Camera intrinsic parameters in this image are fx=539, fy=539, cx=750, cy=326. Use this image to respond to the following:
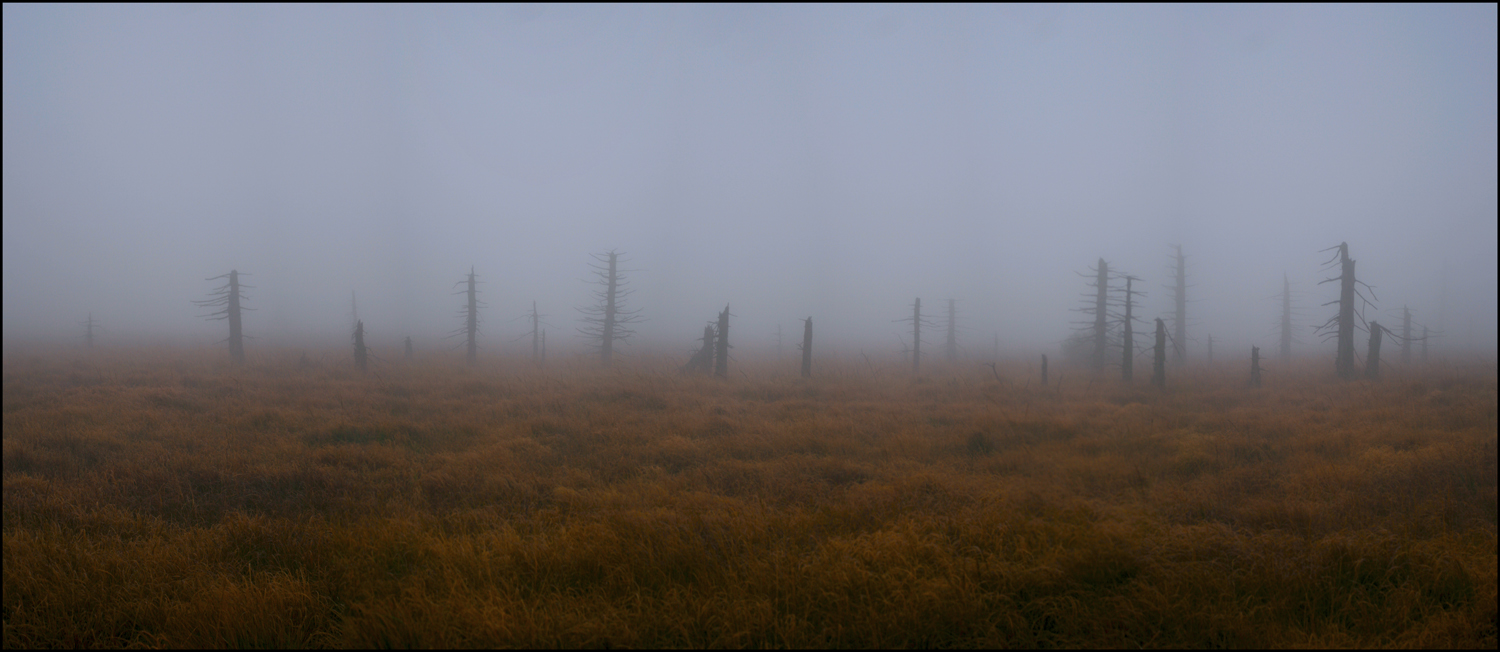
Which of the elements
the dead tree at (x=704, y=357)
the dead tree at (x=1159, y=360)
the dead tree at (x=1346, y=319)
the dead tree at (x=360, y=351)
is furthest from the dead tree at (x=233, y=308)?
the dead tree at (x=1346, y=319)

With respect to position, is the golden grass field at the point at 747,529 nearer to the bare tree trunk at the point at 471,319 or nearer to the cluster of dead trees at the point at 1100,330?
the cluster of dead trees at the point at 1100,330

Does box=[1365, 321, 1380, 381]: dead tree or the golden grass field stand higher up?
box=[1365, 321, 1380, 381]: dead tree

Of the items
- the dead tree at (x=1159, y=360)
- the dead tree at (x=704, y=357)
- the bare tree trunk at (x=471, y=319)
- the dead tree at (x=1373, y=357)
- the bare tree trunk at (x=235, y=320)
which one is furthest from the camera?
the bare tree trunk at (x=471, y=319)

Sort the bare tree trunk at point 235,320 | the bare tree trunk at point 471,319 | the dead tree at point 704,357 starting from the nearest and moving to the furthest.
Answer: the dead tree at point 704,357
the bare tree trunk at point 235,320
the bare tree trunk at point 471,319

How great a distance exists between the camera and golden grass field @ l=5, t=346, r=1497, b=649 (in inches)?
149

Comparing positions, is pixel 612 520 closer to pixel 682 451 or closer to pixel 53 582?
pixel 682 451

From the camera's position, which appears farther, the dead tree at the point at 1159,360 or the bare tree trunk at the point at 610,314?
the bare tree trunk at the point at 610,314

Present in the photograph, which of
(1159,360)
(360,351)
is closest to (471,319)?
(360,351)

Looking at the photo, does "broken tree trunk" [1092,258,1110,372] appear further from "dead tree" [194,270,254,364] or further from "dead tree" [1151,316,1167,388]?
"dead tree" [194,270,254,364]

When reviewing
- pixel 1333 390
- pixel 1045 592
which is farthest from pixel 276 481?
pixel 1333 390

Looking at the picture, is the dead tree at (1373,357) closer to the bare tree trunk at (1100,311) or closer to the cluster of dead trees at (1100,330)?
the cluster of dead trees at (1100,330)

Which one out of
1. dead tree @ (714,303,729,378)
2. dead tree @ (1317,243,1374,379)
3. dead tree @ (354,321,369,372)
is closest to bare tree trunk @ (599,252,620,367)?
dead tree @ (714,303,729,378)

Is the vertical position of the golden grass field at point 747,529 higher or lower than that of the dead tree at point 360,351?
lower

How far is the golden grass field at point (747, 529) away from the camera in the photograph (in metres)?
3.77
